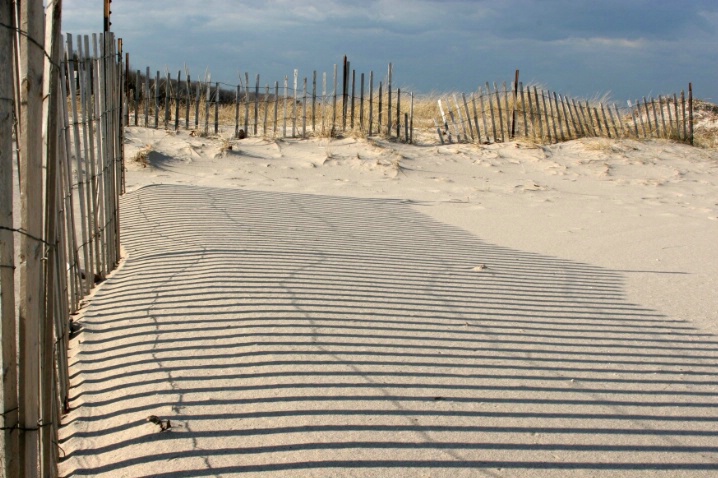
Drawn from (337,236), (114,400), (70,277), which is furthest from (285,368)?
(337,236)

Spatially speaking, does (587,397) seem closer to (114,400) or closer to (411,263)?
(114,400)

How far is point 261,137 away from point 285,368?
10.2 m

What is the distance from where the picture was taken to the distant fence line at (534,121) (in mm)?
14570

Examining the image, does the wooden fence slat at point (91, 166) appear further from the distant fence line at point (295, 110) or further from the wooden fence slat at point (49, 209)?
the distant fence line at point (295, 110)

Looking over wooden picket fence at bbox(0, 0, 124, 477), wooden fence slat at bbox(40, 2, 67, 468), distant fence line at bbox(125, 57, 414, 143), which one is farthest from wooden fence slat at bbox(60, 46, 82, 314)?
distant fence line at bbox(125, 57, 414, 143)

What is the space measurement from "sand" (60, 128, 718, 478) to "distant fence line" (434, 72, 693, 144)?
22.8ft

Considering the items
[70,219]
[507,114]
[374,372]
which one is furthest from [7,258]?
[507,114]

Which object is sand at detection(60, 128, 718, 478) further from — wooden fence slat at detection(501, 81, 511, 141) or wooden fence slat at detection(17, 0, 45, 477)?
wooden fence slat at detection(501, 81, 511, 141)

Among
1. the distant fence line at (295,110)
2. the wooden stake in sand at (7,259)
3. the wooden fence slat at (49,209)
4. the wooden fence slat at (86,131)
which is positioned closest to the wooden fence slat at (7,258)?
the wooden stake in sand at (7,259)

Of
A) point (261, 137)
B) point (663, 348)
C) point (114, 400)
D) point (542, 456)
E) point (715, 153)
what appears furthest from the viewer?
point (715, 153)

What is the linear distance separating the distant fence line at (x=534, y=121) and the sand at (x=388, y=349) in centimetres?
696

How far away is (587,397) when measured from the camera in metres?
3.22

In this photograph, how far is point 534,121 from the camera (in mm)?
14852

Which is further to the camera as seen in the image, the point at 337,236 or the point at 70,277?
the point at 337,236
